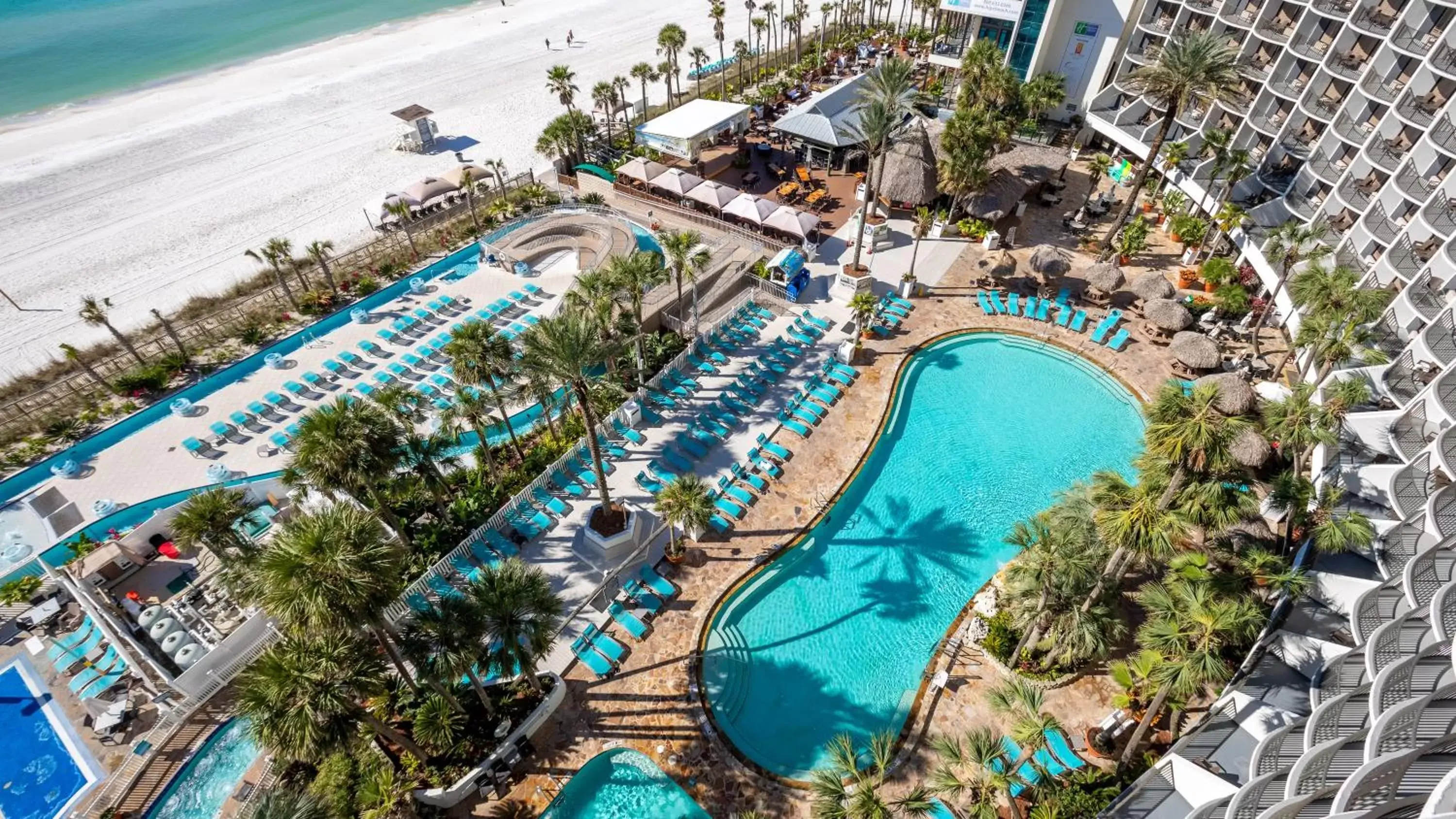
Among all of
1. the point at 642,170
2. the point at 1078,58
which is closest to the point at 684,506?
the point at 642,170

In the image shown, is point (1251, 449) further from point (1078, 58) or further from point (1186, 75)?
point (1078, 58)

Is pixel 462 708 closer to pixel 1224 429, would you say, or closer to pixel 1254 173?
pixel 1224 429

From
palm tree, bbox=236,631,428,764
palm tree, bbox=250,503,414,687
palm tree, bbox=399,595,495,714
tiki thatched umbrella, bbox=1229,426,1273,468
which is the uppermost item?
palm tree, bbox=250,503,414,687

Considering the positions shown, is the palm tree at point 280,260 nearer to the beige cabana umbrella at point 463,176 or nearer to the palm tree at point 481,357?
the beige cabana umbrella at point 463,176

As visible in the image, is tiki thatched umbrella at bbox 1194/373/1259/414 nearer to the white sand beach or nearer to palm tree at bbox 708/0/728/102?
palm tree at bbox 708/0/728/102

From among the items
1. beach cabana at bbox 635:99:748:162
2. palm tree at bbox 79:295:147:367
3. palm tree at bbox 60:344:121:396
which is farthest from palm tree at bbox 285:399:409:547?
beach cabana at bbox 635:99:748:162

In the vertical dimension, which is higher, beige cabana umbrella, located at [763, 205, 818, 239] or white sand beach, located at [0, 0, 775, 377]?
beige cabana umbrella, located at [763, 205, 818, 239]

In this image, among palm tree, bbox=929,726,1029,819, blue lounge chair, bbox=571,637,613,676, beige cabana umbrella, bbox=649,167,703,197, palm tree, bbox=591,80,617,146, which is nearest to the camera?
palm tree, bbox=929,726,1029,819

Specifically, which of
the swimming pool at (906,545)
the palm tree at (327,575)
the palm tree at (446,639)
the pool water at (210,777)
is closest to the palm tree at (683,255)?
the swimming pool at (906,545)
